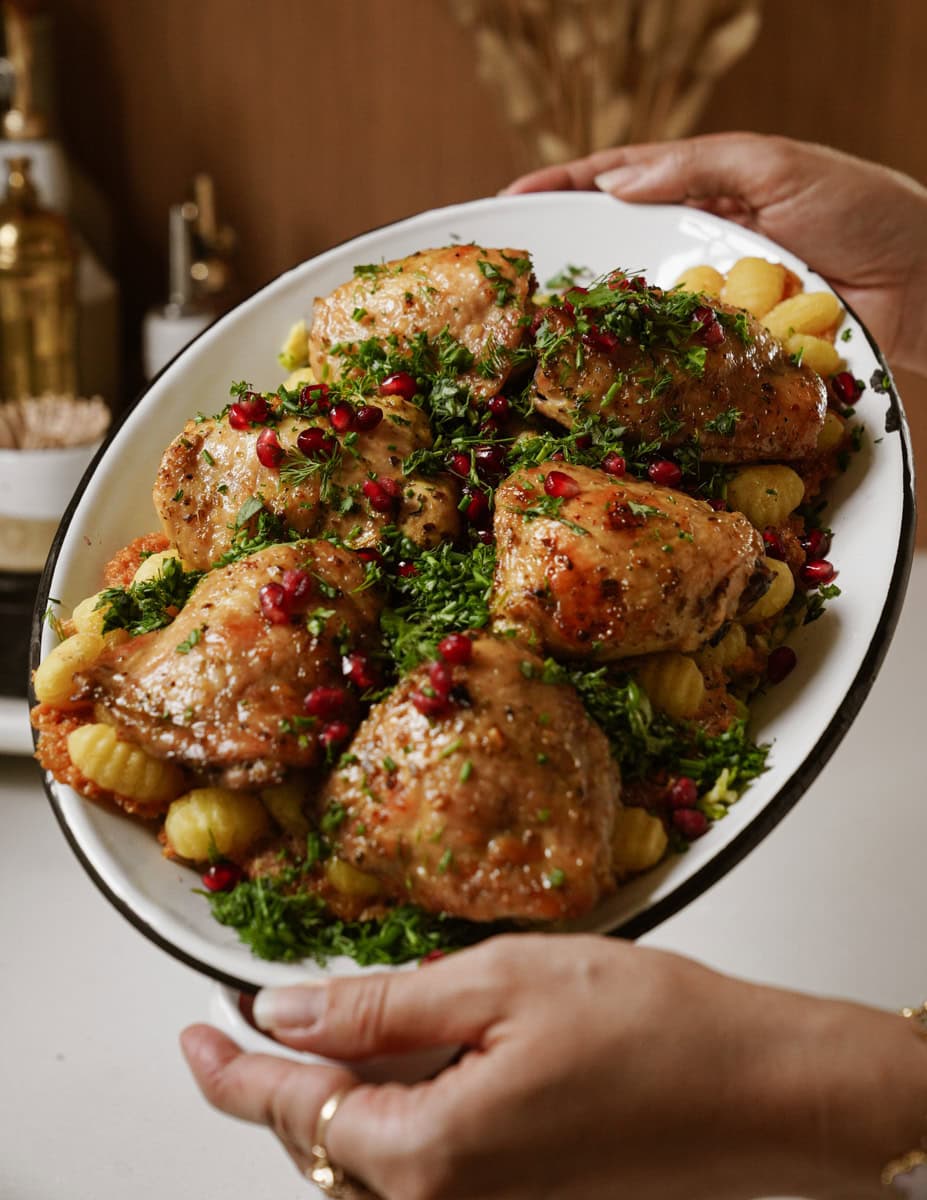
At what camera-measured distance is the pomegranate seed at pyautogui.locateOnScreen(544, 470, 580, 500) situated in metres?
2.38

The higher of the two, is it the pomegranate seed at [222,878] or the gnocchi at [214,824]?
Answer: the gnocchi at [214,824]

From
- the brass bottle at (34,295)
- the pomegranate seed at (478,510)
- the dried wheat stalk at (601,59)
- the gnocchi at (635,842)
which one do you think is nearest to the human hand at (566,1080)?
the gnocchi at (635,842)

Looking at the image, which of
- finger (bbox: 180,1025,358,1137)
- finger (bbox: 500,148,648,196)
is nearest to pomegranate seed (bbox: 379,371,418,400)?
finger (bbox: 500,148,648,196)

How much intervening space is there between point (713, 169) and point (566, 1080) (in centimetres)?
286

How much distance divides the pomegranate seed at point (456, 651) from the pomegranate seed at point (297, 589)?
30 centimetres

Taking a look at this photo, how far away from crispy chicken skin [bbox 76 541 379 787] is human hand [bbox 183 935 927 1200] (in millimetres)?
436

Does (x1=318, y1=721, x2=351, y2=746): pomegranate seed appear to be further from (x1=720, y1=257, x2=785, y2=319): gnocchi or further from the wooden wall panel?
the wooden wall panel

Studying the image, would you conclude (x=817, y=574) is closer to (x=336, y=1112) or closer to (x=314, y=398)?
(x=314, y=398)

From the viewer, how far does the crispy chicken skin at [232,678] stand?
2.15 meters

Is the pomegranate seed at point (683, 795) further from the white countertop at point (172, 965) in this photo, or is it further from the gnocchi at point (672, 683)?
the white countertop at point (172, 965)

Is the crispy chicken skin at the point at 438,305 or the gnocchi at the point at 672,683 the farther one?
the crispy chicken skin at the point at 438,305

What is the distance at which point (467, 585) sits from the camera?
2420 mm

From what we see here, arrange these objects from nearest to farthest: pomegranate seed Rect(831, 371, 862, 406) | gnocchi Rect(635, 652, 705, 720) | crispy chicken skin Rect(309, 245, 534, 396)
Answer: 1. gnocchi Rect(635, 652, 705, 720)
2. crispy chicken skin Rect(309, 245, 534, 396)
3. pomegranate seed Rect(831, 371, 862, 406)

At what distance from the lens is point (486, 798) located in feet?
6.57
